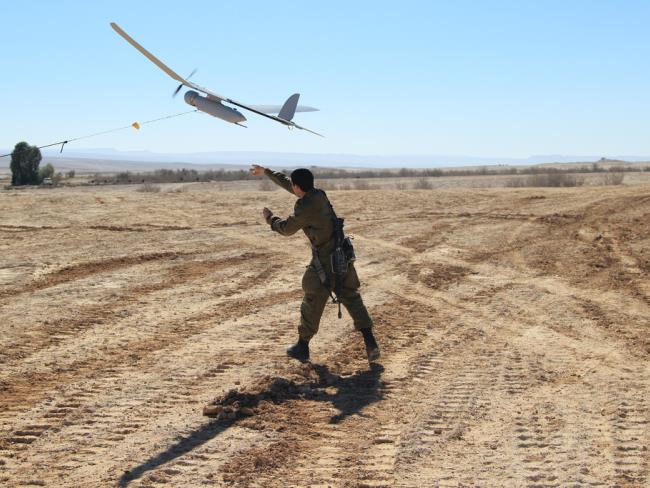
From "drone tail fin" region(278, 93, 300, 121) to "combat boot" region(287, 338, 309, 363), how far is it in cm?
470

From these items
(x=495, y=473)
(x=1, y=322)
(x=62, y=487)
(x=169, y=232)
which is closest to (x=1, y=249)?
(x=169, y=232)

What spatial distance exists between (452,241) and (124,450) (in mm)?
11942

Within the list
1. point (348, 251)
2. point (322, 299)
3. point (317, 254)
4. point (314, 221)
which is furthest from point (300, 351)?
point (314, 221)

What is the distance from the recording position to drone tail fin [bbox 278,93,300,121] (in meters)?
11.9

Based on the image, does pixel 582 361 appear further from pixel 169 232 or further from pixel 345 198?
pixel 345 198

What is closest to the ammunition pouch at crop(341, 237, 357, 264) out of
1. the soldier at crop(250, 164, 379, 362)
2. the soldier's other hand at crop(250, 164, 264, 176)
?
the soldier at crop(250, 164, 379, 362)

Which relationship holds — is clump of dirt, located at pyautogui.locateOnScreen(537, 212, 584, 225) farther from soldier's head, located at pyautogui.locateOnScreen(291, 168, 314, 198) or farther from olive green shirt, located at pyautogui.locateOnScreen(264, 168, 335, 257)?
soldier's head, located at pyautogui.locateOnScreen(291, 168, 314, 198)

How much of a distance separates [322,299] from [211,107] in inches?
172

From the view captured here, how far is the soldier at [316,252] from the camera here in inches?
303

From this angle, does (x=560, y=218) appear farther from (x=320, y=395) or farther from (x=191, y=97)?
(x=320, y=395)

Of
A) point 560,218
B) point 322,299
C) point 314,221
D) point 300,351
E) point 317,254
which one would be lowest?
point 300,351

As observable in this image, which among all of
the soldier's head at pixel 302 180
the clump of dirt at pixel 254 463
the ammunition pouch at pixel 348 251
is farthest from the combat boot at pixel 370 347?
the clump of dirt at pixel 254 463

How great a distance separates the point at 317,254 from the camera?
781 centimetres

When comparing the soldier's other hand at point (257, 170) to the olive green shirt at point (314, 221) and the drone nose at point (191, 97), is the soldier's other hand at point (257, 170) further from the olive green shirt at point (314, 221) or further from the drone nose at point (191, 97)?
the drone nose at point (191, 97)
